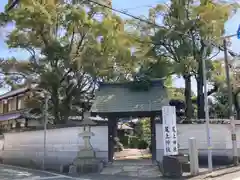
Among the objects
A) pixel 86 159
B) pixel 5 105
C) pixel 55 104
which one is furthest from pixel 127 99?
pixel 5 105

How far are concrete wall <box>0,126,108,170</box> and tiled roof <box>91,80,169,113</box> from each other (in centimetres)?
151

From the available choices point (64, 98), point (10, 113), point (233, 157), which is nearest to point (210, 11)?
point (233, 157)

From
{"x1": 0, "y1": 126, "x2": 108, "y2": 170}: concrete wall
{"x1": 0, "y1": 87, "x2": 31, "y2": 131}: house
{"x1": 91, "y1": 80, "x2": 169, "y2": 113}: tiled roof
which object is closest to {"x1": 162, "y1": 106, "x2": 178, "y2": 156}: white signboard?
{"x1": 91, "y1": 80, "x2": 169, "y2": 113}: tiled roof

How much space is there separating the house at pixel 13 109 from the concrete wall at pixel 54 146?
9.92m

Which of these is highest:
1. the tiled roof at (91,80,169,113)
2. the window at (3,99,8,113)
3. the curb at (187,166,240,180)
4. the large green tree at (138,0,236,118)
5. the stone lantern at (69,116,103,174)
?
the large green tree at (138,0,236,118)

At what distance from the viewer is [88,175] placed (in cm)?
1645

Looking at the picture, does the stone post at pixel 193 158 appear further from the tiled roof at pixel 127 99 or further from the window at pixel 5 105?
the window at pixel 5 105

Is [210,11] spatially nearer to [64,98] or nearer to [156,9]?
[156,9]

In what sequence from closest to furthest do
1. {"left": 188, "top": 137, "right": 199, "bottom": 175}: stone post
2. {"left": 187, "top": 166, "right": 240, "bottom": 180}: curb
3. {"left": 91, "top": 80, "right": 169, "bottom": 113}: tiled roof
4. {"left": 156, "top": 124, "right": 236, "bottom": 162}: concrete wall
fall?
1. {"left": 187, "top": 166, "right": 240, "bottom": 180}: curb
2. {"left": 188, "top": 137, "right": 199, "bottom": 175}: stone post
3. {"left": 156, "top": 124, "right": 236, "bottom": 162}: concrete wall
4. {"left": 91, "top": 80, "right": 169, "bottom": 113}: tiled roof

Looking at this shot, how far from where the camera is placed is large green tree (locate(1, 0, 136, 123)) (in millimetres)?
21109

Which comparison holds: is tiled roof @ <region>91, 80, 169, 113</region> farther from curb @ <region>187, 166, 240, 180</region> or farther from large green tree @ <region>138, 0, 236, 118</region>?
curb @ <region>187, 166, 240, 180</region>

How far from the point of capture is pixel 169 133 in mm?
15641

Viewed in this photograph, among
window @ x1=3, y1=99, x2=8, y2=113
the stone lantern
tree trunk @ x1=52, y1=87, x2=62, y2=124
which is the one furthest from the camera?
window @ x1=3, y1=99, x2=8, y2=113

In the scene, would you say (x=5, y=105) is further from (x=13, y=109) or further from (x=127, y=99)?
(x=127, y=99)
